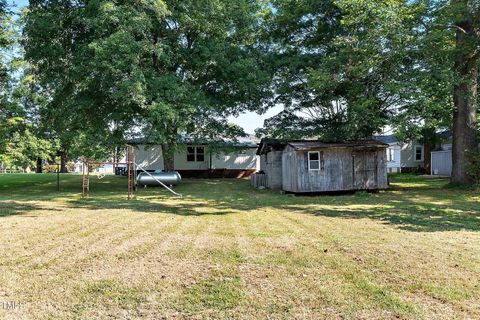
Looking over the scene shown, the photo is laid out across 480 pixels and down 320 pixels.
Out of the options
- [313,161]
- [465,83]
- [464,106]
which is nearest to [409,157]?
[464,106]

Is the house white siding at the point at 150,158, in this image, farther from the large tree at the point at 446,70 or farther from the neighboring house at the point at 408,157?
the neighboring house at the point at 408,157

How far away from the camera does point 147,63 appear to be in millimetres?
20797

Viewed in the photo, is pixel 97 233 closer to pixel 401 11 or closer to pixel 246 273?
pixel 246 273

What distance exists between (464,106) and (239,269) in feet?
58.4

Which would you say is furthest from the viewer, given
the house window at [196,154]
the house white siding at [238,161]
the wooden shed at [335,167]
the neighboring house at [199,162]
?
the house white siding at [238,161]

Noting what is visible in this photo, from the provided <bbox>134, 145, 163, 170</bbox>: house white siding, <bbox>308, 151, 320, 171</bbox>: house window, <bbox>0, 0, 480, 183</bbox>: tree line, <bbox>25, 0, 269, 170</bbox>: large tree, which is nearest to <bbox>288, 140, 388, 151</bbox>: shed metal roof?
<bbox>308, 151, 320, 171</bbox>: house window

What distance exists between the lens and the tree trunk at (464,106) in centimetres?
1647

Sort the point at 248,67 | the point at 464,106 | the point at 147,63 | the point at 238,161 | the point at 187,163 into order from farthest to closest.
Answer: the point at 238,161, the point at 187,163, the point at 248,67, the point at 147,63, the point at 464,106

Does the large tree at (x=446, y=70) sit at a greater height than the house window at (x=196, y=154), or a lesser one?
greater

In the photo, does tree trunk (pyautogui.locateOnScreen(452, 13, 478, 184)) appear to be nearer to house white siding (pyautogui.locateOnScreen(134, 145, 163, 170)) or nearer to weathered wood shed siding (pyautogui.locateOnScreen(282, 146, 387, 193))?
weathered wood shed siding (pyautogui.locateOnScreen(282, 146, 387, 193))

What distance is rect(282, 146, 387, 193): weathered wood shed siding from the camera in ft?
55.3

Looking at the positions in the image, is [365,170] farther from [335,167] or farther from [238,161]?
[238,161]

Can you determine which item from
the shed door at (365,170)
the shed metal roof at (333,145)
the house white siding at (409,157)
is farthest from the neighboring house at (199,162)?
the house white siding at (409,157)

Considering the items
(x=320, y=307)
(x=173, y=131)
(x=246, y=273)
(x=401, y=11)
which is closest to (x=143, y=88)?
(x=173, y=131)
